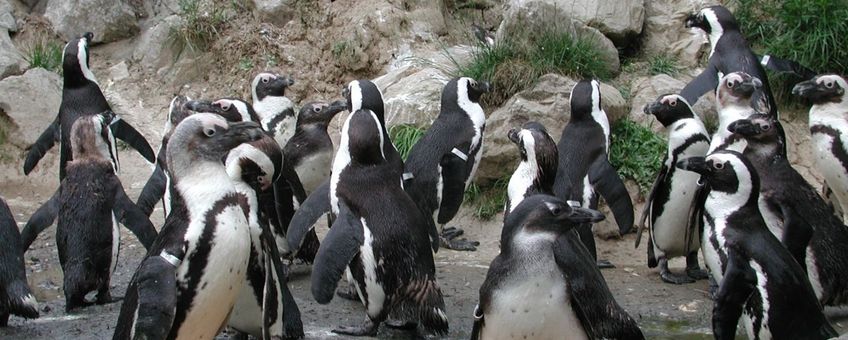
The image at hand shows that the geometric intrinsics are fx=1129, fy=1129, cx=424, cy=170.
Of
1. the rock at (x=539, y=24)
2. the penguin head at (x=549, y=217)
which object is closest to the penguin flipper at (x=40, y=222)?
the penguin head at (x=549, y=217)

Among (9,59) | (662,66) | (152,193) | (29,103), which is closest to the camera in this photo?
(152,193)

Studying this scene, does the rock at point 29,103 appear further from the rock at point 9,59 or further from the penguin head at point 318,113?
the penguin head at point 318,113

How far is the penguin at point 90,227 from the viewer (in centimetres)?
611

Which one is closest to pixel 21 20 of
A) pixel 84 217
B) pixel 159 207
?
pixel 159 207

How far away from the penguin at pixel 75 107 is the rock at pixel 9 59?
145cm

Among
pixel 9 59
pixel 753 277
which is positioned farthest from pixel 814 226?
pixel 9 59

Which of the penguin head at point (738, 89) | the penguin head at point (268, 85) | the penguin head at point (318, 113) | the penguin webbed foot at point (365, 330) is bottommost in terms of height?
the penguin webbed foot at point (365, 330)

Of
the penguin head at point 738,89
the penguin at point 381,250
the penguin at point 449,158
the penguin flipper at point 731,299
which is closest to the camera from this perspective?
the penguin flipper at point 731,299

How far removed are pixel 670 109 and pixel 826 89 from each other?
3.13ft

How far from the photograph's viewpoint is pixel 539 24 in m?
8.84

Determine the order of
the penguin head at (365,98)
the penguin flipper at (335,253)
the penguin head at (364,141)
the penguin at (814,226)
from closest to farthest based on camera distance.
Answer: the penguin flipper at (335,253)
the penguin head at (364,141)
the penguin at (814,226)
the penguin head at (365,98)

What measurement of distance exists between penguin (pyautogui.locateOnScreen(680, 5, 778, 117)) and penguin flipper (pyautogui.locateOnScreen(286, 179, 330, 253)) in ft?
10.7

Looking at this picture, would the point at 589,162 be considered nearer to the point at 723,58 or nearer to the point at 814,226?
the point at 814,226

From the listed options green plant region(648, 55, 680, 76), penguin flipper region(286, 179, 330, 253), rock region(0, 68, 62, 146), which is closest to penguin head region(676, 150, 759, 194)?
penguin flipper region(286, 179, 330, 253)
